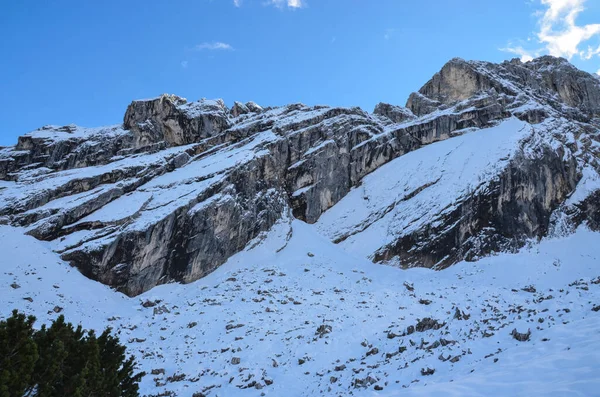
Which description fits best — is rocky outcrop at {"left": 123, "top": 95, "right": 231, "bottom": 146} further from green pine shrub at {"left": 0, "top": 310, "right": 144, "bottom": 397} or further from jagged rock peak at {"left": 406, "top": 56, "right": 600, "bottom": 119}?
green pine shrub at {"left": 0, "top": 310, "right": 144, "bottom": 397}

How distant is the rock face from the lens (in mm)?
35906

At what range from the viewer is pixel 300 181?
49.8 m

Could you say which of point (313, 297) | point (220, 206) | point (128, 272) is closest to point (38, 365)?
point (313, 297)

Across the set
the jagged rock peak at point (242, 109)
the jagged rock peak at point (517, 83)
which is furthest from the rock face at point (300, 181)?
the jagged rock peak at point (242, 109)

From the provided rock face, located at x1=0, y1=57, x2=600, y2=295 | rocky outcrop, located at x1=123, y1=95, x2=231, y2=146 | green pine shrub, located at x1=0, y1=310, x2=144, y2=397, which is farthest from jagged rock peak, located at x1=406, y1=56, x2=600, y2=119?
green pine shrub, located at x1=0, y1=310, x2=144, y2=397

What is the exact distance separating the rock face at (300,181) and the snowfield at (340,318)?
238cm

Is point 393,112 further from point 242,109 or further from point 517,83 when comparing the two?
point 242,109

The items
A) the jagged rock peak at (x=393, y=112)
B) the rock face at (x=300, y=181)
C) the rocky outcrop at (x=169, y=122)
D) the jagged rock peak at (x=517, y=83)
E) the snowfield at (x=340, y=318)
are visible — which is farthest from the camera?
the jagged rock peak at (x=393, y=112)

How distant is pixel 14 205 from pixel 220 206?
66.9ft

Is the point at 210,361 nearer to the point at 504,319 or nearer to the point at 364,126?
the point at 504,319

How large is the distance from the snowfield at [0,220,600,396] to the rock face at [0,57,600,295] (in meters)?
2.38

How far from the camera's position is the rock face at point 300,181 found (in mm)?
35906

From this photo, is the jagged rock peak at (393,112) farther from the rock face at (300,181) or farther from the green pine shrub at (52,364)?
the green pine shrub at (52,364)

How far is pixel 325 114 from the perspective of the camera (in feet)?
189
